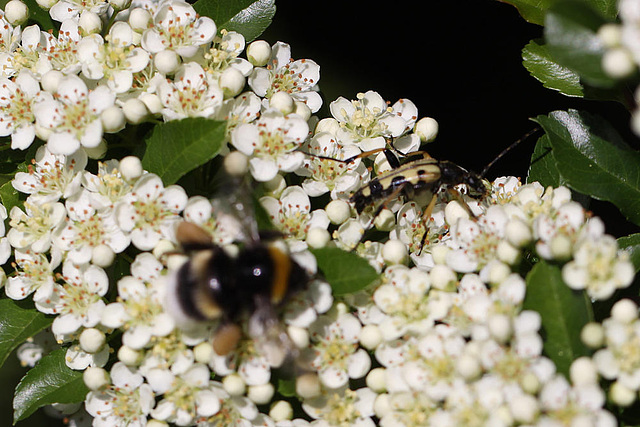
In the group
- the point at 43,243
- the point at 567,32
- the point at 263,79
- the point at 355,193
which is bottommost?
the point at 43,243

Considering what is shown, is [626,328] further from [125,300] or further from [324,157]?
[125,300]

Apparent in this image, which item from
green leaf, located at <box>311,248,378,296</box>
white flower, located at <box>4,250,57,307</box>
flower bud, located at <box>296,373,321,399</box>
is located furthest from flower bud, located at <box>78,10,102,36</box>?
flower bud, located at <box>296,373,321,399</box>

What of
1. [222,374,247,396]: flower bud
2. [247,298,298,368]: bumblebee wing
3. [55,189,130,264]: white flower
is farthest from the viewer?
[55,189,130,264]: white flower

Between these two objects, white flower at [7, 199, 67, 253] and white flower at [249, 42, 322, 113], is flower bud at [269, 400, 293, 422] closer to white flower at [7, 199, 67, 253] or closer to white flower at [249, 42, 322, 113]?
white flower at [7, 199, 67, 253]

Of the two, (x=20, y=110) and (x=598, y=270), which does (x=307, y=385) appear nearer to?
(x=598, y=270)

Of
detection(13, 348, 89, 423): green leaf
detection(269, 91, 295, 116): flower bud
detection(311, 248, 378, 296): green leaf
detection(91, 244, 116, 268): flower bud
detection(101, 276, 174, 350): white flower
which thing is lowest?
detection(13, 348, 89, 423): green leaf

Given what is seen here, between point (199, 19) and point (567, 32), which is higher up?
point (567, 32)

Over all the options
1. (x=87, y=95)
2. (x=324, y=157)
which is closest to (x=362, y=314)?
(x=324, y=157)

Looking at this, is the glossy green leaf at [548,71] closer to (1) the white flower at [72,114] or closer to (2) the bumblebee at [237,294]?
(2) the bumblebee at [237,294]
